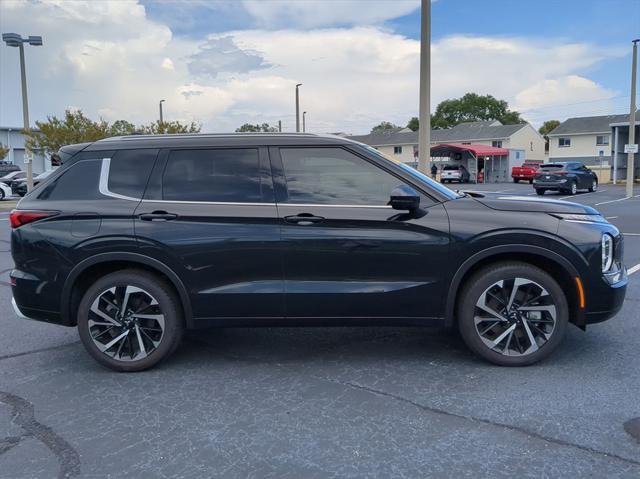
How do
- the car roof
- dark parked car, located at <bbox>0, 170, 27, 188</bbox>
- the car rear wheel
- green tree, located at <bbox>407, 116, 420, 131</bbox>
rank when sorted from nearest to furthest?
the car roof
the car rear wheel
dark parked car, located at <bbox>0, 170, 27, 188</bbox>
green tree, located at <bbox>407, 116, 420, 131</bbox>

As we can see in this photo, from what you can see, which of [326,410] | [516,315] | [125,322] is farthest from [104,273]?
[516,315]

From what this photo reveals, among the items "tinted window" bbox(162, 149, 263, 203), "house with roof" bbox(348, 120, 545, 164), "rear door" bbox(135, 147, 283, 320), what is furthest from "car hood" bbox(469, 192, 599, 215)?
"house with roof" bbox(348, 120, 545, 164)

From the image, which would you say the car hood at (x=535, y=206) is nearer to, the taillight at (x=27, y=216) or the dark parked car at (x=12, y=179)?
the taillight at (x=27, y=216)

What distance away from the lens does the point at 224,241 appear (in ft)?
14.3

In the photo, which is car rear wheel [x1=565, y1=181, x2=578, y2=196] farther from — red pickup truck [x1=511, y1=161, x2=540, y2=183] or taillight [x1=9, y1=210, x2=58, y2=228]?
taillight [x1=9, y1=210, x2=58, y2=228]

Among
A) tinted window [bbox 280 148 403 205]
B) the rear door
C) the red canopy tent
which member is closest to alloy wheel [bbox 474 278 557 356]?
tinted window [bbox 280 148 403 205]

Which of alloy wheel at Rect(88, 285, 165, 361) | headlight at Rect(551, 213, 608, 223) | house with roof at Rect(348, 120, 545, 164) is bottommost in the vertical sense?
alloy wheel at Rect(88, 285, 165, 361)

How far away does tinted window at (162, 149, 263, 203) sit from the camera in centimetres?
449

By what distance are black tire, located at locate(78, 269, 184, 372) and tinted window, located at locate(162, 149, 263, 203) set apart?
681 mm

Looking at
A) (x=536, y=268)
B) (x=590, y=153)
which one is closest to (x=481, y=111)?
(x=590, y=153)

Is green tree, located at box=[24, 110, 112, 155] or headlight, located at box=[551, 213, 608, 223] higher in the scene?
green tree, located at box=[24, 110, 112, 155]

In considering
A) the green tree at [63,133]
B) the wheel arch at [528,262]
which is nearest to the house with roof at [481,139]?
the green tree at [63,133]

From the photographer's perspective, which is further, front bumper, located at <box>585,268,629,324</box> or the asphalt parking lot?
front bumper, located at <box>585,268,629,324</box>

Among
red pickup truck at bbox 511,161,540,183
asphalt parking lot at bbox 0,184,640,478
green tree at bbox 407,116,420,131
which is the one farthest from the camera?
green tree at bbox 407,116,420,131
